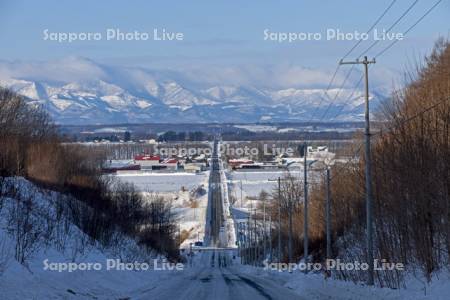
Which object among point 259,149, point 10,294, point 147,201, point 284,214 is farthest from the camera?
point 259,149

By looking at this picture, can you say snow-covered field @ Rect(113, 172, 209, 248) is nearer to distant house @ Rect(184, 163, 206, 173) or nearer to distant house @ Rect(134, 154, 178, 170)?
distant house @ Rect(134, 154, 178, 170)

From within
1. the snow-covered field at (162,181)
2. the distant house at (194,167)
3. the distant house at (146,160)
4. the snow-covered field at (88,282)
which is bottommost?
the snow-covered field at (88,282)

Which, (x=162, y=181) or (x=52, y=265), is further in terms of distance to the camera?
(x=162, y=181)

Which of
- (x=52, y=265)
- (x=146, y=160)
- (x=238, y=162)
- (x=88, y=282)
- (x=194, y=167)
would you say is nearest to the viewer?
(x=52, y=265)

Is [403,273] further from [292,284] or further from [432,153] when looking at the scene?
[292,284]

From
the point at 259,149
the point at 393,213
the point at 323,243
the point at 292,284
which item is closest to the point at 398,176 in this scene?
the point at 393,213

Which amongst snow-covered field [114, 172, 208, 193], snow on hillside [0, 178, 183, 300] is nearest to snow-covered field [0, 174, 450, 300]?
snow on hillside [0, 178, 183, 300]

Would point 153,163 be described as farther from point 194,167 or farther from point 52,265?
point 52,265

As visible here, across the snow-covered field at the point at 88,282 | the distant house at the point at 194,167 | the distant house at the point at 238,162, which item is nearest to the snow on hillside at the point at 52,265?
the snow-covered field at the point at 88,282

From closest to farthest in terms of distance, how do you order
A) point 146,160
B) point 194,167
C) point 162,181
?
point 162,181 → point 146,160 → point 194,167

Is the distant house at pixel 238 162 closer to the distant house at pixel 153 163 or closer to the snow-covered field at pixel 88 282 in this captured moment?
the distant house at pixel 153 163

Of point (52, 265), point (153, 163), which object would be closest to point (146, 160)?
point (153, 163)
